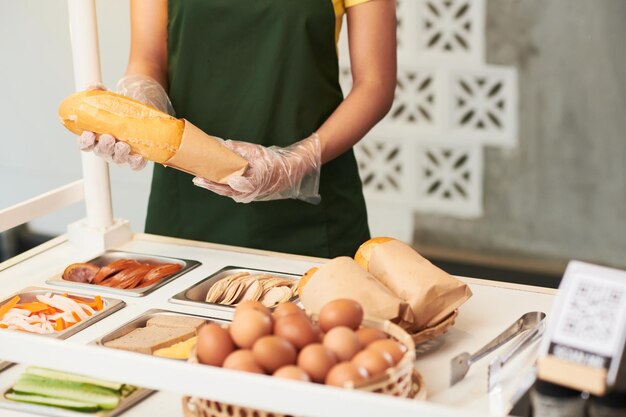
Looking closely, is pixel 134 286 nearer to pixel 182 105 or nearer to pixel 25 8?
pixel 182 105

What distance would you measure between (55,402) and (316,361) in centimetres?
49

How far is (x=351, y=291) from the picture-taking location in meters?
1.63

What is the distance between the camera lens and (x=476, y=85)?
453cm

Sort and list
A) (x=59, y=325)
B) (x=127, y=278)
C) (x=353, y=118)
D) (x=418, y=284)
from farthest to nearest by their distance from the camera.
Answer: (x=353, y=118) → (x=127, y=278) → (x=59, y=325) → (x=418, y=284)

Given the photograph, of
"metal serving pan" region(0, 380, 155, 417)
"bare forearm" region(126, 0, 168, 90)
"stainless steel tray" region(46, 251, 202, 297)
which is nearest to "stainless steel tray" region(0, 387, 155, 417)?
"metal serving pan" region(0, 380, 155, 417)

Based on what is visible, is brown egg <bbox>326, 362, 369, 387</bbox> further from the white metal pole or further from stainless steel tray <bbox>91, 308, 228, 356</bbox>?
the white metal pole

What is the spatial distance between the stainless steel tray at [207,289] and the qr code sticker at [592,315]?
31.7 inches

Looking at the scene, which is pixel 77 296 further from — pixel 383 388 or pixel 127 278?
pixel 383 388

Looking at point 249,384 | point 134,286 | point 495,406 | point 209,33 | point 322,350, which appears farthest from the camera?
point 209,33

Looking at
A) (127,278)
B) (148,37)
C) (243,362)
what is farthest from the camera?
(148,37)

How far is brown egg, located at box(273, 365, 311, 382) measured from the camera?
1.27 m

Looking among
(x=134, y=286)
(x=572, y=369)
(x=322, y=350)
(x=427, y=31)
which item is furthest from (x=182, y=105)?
(x=427, y=31)

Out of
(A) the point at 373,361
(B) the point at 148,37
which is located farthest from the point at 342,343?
(B) the point at 148,37

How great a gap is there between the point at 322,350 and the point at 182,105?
1.32 m
